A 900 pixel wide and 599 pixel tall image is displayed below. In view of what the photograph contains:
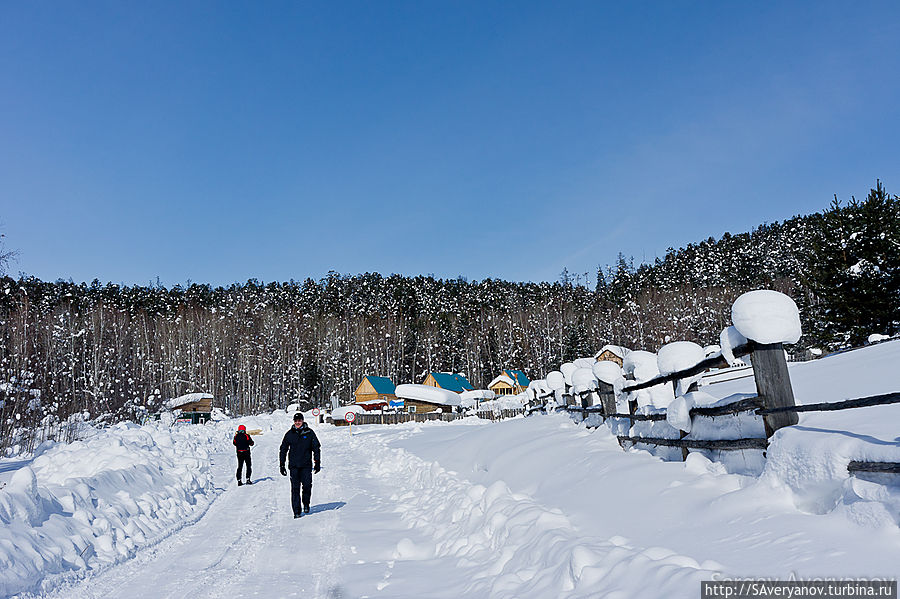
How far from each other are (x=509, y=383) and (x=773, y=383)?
60424 mm

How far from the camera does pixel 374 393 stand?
59.3m

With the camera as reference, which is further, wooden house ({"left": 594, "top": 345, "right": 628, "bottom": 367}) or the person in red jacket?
wooden house ({"left": 594, "top": 345, "right": 628, "bottom": 367})

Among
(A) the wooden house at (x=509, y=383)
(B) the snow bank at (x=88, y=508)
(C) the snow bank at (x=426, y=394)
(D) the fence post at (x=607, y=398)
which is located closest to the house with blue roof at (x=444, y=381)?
(C) the snow bank at (x=426, y=394)

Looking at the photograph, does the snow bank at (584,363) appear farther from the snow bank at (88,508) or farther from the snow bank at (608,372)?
the snow bank at (88,508)

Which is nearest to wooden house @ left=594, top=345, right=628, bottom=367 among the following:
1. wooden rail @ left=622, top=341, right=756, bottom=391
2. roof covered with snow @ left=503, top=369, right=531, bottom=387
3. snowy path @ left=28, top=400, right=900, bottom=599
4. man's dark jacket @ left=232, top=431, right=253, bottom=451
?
wooden rail @ left=622, top=341, right=756, bottom=391

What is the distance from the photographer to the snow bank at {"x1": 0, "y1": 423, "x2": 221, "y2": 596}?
230 inches

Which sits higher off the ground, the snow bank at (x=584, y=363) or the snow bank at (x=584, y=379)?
the snow bank at (x=584, y=363)

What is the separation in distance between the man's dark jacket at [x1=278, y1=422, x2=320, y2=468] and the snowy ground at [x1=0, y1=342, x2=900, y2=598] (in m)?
0.91

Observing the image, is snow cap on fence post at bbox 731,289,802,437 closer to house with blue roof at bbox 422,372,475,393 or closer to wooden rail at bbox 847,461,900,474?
wooden rail at bbox 847,461,900,474

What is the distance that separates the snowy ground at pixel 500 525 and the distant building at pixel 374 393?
156 ft

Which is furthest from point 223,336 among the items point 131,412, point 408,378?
point 131,412

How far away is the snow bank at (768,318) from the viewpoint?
4562 millimetres

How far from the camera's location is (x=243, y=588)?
5492 millimetres

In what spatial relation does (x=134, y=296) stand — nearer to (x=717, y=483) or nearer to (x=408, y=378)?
(x=408, y=378)
